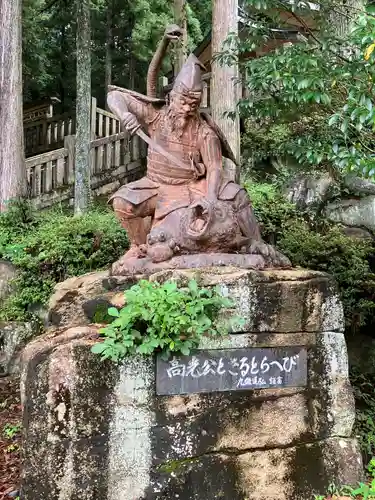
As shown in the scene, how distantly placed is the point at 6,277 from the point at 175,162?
3.80m

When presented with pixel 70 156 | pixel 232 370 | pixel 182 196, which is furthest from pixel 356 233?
pixel 70 156

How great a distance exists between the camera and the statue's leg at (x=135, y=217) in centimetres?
394

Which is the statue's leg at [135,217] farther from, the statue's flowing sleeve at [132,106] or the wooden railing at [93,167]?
the wooden railing at [93,167]

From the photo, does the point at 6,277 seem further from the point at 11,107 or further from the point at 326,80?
the point at 326,80

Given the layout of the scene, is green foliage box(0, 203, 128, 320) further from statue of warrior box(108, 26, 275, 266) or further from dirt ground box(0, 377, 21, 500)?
statue of warrior box(108, 26, 275, 266)

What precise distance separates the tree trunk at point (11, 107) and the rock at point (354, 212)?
16.8 ft

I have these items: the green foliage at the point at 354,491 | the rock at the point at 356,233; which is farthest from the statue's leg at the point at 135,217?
the rock at the point at 356,233

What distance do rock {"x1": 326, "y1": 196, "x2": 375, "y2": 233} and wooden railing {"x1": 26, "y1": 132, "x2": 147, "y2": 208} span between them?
527cm

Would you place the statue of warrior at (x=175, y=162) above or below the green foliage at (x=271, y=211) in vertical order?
above

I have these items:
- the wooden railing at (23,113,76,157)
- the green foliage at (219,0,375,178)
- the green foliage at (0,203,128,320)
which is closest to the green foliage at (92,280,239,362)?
the green foliage at (219,0,375,178)

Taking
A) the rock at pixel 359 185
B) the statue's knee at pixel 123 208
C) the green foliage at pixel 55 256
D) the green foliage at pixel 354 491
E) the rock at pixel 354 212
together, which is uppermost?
the statue's knee at pixel 123 208

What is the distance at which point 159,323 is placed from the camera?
9.41 feet

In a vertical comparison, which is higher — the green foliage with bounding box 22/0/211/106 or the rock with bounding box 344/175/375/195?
the green foliage with bounding box 22/0/211/106

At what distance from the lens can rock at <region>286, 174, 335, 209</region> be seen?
807 centimetres
